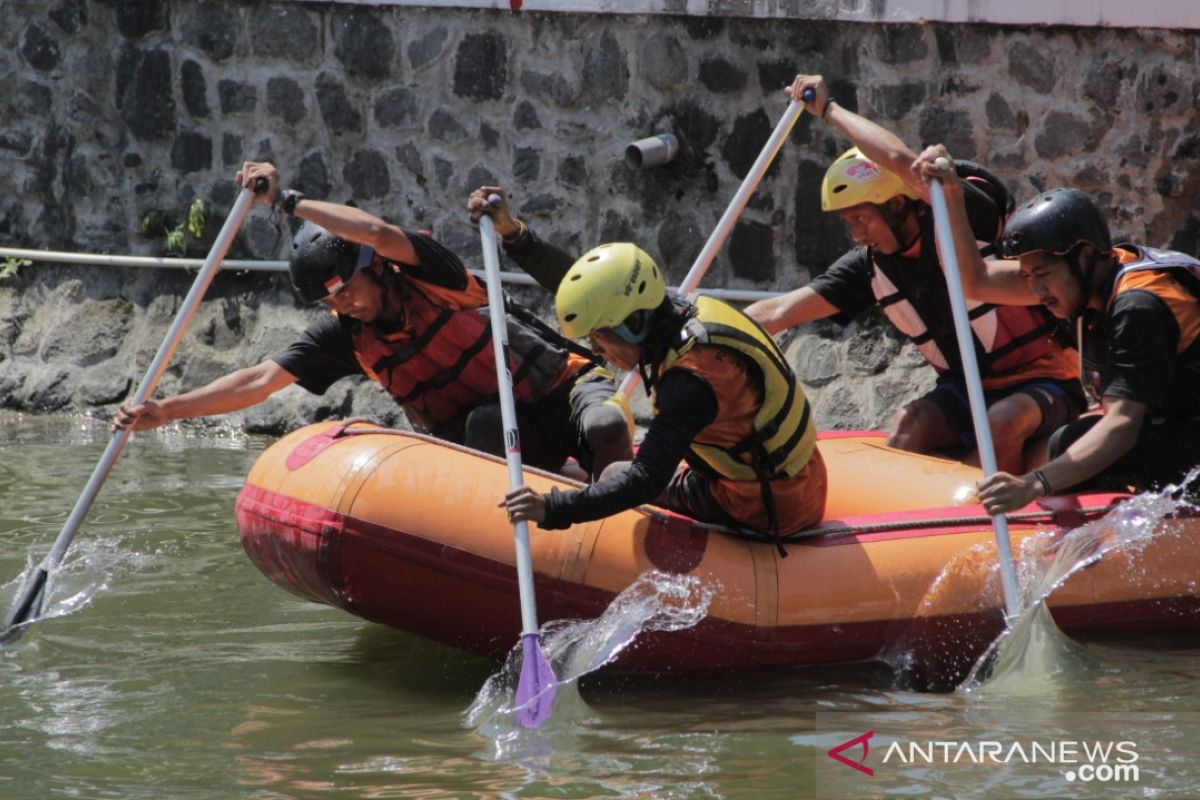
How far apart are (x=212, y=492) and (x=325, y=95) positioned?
2253 millimetres

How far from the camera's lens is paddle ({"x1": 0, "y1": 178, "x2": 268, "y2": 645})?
590cm

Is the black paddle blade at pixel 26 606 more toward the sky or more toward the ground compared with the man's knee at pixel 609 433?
more toward the ground

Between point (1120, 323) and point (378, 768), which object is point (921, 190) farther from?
point (378, 768)

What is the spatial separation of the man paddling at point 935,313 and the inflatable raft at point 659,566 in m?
0.54

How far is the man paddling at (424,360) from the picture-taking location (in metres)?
5.69

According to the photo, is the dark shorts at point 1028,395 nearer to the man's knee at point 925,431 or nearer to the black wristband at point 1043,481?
the man's knee at point 925,431

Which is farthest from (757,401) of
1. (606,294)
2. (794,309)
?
(794,309)

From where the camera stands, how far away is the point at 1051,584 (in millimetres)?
5320

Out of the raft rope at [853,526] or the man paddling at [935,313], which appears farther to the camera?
the man paddling at [935,313]

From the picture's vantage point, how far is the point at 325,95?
8.98 m

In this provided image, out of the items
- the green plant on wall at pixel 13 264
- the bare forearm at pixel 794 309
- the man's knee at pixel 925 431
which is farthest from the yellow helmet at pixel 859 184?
the green plant on wall at pixel 13 264

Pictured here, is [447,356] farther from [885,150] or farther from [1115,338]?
[1115,338]

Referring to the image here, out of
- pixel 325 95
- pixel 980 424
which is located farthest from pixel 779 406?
pixel 325 95

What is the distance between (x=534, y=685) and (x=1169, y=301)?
215cm
